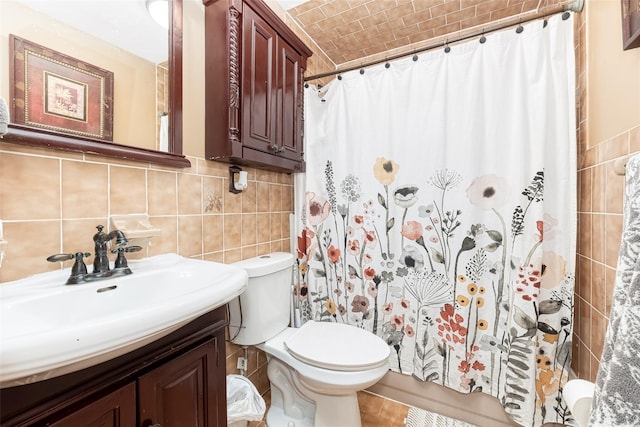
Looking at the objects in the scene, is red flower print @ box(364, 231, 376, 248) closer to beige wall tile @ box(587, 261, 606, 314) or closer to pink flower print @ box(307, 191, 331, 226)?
pink flower print @ box(307, 191, 331, 226)

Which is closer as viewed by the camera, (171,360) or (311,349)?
(171,360)

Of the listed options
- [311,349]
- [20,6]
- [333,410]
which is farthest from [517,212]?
[20,6]

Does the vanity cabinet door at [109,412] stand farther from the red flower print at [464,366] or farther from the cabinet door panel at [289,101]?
the red flower print at [464,366]

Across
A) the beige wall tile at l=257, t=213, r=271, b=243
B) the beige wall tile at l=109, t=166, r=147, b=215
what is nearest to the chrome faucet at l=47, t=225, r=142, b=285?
the beige wall tile at l=109, t=166, r=147, b=215

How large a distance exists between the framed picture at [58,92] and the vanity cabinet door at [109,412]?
71cm

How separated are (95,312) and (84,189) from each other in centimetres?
37

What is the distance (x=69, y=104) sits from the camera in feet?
2.48

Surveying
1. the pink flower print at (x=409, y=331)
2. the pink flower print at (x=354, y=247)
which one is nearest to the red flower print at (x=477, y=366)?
the pink flower print at (x=409, y=331)

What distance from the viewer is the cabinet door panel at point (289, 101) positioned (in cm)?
138

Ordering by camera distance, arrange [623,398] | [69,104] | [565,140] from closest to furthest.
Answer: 1. [623,398]
2. [69,104]
3. [565,140]

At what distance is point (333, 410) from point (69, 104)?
4.91ft

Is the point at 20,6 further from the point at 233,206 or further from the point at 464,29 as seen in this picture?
the point at 464,29

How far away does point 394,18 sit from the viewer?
5.23ft

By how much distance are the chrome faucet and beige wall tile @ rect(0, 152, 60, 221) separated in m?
0.12
